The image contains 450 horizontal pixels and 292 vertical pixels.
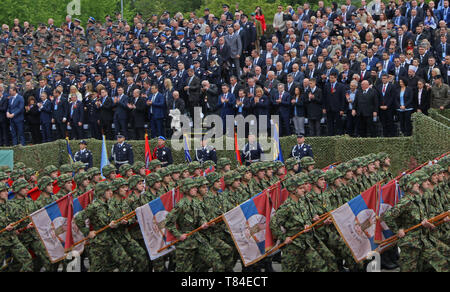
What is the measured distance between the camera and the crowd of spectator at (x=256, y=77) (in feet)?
65.9

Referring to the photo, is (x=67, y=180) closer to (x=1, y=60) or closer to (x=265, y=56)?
(x=265, y=56)

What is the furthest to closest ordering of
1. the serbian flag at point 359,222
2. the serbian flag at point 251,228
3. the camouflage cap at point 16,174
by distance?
the camouflage cap at point 16,174 < the serbian flag at point 251,228 < the serbian flag at point 359,222

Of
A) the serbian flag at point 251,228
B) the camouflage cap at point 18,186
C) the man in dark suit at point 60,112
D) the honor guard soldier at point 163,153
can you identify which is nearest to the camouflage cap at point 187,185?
the serbian flag at point 251,228

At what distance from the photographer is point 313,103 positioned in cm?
Answer: 2038

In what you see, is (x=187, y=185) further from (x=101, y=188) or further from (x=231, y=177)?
(x=101, y=188)

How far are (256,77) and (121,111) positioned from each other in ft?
13.3

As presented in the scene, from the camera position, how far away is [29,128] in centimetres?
2522

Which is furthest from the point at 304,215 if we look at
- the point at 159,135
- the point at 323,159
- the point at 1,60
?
the point at 1,60

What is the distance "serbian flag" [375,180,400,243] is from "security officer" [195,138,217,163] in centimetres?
752

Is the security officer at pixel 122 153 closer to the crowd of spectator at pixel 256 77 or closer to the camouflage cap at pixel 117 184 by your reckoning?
the crowd of spectator at pixel 256 77

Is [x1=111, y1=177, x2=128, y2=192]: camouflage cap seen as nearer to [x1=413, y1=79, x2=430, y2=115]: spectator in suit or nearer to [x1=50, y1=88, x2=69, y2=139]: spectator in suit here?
[x1=413, y1=79, x2=430, y2=115]: spectator in suit

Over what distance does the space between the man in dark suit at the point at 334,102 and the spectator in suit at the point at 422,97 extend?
1.86 metres

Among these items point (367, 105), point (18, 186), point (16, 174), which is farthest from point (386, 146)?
point (18, 186)

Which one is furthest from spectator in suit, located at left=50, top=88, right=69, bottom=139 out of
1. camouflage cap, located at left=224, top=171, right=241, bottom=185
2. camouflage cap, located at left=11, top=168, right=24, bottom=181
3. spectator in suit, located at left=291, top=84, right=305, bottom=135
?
camouflage cap, located at left=224, top=171, right=241, bottom=185
